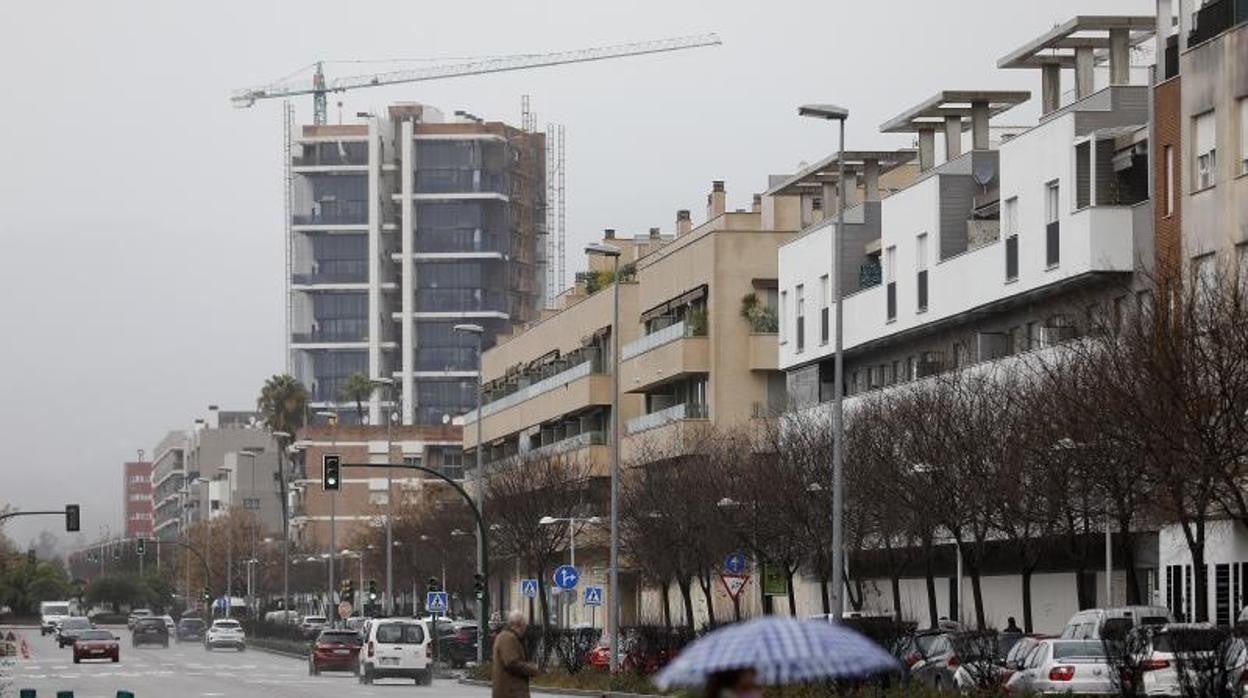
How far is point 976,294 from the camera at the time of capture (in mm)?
68062

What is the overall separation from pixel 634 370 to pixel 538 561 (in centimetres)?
804

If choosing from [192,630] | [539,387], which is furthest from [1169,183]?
[192,630]

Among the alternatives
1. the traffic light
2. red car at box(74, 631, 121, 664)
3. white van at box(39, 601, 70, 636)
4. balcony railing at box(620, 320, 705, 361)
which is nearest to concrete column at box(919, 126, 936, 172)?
balcony railing at box(620, 320, 705, 361)

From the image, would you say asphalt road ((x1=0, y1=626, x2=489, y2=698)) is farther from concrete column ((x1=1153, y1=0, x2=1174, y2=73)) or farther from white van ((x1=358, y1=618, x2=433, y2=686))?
concrete column ((x1=1153, y1=0, x2=1174, y2=73))

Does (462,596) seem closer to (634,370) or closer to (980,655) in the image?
(634,370)

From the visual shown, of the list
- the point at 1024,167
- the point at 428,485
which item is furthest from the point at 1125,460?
the point at 428,485

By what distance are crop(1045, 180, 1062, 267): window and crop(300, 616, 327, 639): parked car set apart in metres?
49.0

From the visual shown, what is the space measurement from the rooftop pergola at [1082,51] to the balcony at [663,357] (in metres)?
26.0

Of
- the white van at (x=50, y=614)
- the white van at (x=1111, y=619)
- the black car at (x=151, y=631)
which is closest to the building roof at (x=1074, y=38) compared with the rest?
the white van at (x=1111, y=619)

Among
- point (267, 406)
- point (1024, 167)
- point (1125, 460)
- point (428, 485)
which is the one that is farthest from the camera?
point (267, 406)

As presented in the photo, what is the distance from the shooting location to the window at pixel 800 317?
8412 cm

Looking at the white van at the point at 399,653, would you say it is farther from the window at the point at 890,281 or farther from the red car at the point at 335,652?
the window at the point at 890,281

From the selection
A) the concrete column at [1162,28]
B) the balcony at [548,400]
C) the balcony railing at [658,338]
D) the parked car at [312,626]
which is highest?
the concrete column at [1162,28]

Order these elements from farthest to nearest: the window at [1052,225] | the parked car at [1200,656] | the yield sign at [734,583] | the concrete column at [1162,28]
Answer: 1. the window at [1052,225]
2. the concrete column at [1162,28]
3. the yield sign at [734,583]
4. the parked car at [1200,656]
